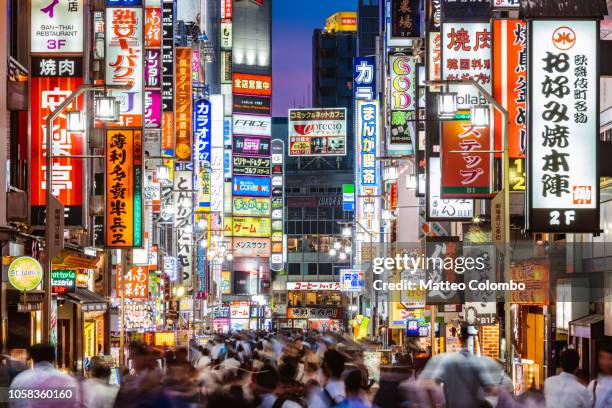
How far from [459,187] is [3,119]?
34.9 ft

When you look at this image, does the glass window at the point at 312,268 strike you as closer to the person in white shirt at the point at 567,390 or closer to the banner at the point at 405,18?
the banner at the point at 405,18

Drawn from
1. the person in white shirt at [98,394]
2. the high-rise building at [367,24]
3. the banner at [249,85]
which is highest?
the high-rise building at [367,24]

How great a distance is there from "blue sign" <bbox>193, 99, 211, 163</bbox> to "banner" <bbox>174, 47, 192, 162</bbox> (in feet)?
45.9

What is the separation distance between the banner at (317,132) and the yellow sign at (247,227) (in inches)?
328

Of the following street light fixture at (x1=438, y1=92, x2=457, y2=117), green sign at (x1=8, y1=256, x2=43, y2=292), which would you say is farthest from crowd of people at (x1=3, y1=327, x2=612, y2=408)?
green sign at (x1=8, y1=256, x2=43, y2=292)

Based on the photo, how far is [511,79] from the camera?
24688 millimetres

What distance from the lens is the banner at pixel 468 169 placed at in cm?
2502

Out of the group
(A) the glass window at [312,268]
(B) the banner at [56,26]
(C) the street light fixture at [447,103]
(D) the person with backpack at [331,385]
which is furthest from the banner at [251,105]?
(D) the person with backpack at [331,385]

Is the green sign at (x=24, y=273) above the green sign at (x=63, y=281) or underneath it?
above

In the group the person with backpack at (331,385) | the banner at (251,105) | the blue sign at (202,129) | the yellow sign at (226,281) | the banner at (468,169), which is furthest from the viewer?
the yellow sign at (226,281)

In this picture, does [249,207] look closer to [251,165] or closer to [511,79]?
[251,165]

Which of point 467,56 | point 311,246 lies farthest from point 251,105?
point 467,56

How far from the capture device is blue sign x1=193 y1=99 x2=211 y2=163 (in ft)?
194

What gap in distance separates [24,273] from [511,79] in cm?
1180
